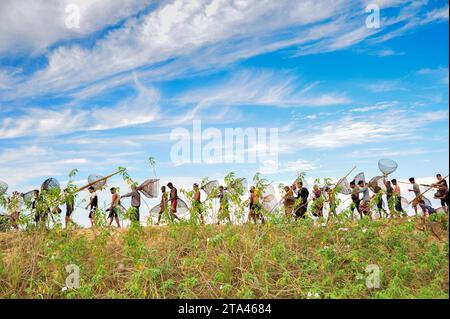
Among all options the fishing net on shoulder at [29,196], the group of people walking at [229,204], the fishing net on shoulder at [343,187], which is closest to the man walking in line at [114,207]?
the group of people walking at [229,204]

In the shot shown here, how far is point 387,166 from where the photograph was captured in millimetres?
11781

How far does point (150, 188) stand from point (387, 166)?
602 centimetres

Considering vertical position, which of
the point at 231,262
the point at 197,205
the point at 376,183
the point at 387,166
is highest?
the point at 387,166

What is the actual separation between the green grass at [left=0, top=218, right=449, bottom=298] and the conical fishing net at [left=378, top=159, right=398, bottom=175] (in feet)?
6.36

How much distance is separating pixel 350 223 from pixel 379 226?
633 mm

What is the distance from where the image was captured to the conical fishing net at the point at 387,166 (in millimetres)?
11680

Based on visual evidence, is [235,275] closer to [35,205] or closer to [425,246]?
[425,246]

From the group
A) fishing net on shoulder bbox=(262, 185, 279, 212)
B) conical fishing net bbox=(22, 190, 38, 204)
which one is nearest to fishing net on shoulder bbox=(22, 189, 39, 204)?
conical fishing net bbox=(22, 190, 38, 204)

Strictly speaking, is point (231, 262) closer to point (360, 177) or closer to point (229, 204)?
point (229, 204)

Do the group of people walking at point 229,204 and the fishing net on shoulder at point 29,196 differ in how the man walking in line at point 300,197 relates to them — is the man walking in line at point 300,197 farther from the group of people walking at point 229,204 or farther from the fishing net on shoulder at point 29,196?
the fishing net on shoulder at point 29,196

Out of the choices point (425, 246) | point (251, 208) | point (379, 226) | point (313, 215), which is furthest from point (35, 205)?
point (425, 246)

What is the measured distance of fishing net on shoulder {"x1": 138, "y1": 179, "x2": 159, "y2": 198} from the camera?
1139cm

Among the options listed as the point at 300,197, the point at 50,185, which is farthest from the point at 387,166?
the point at 50,185
